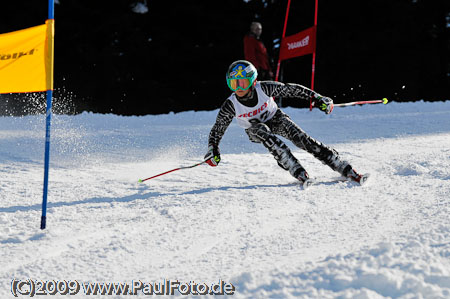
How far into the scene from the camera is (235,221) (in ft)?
10.5

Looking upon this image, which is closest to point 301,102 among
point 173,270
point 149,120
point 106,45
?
point 106,45

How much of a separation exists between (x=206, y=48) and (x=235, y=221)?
40.2 feet

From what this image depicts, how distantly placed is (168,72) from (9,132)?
347 inches

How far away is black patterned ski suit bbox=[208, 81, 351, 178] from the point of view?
13.8 ft

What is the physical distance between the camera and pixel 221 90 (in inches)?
603

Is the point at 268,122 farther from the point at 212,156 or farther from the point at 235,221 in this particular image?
the point at 235,221

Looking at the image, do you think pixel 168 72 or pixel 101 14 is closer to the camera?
pixel 101 14

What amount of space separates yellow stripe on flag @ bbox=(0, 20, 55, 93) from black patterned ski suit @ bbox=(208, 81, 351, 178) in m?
1.79

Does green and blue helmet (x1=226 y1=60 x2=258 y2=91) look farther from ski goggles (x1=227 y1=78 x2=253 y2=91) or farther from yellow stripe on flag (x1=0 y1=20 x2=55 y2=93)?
yellow stripe on flag (x1=0 y1=20 x2=55 y2=93)

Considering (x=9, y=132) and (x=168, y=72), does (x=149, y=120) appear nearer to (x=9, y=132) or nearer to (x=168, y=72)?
(x=9, y=132)

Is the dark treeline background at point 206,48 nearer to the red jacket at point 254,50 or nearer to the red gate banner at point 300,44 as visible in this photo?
the red gate banner at point 300,44

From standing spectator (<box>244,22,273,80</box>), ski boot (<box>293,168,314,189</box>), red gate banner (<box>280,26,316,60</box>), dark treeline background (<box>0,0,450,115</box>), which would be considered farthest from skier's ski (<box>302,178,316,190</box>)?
dark treeline background (<box>0,0,450,115</box>)

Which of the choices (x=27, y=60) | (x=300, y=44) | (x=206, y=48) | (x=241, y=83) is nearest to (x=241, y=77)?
(x=241, y=83)

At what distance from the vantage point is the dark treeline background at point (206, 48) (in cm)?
1419
